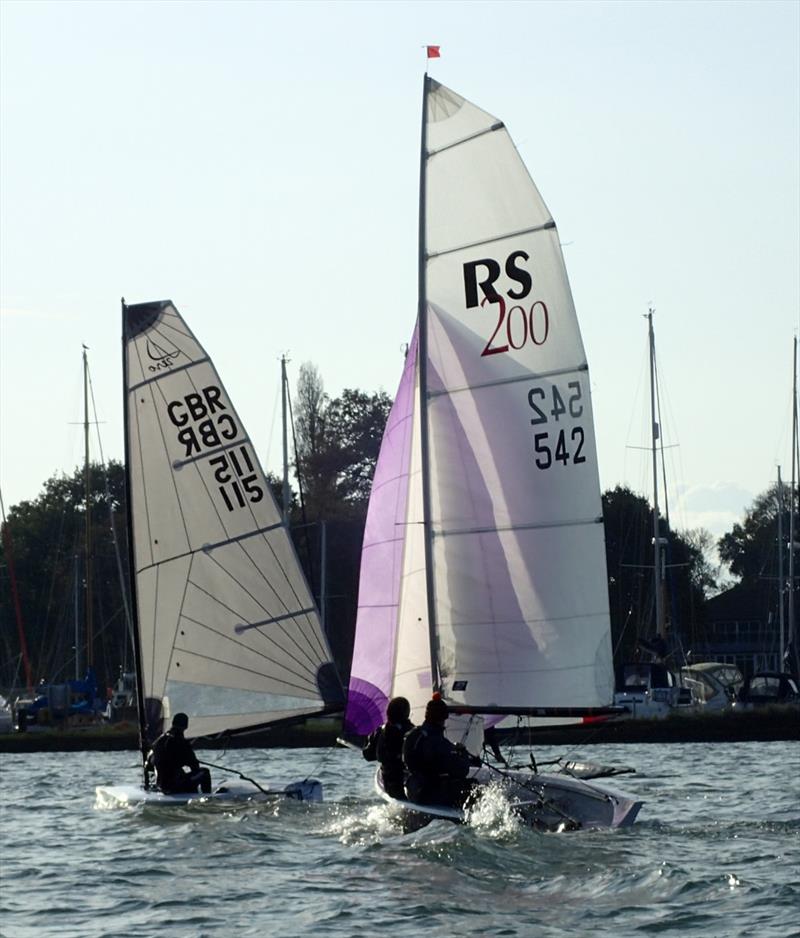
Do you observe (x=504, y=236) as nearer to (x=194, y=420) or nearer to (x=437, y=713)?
(x=437, y=713)

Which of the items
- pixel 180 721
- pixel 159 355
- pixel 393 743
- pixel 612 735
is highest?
pixel 159 355

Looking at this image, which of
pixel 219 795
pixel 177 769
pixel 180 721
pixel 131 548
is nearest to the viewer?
pixel 180 721

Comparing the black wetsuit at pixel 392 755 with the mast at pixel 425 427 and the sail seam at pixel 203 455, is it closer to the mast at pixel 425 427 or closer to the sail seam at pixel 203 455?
the mast at pixel 425 427

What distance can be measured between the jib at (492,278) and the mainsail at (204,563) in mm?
4877

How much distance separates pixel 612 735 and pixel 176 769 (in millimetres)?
21548

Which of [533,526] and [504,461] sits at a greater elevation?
[504,461]

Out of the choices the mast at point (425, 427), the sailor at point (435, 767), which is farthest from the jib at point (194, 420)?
the sailor at point (435, 767)

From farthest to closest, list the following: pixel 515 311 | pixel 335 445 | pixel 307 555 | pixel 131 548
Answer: pixel 335 445
pixel 307 555
pixel 131 548
pixel 515 311

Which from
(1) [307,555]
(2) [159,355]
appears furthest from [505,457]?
(1) [307,555]

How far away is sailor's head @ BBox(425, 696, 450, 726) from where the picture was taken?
18656 mm

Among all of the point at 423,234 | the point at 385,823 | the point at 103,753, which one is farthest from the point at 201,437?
the point at 103,753

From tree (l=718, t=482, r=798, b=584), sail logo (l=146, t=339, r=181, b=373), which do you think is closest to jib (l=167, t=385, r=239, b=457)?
sail logo (l=146, t=339, r=181, b=373)

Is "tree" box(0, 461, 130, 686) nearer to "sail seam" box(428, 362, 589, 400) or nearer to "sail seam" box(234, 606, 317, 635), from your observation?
"sail seam" box(234, 606, 317, 635)

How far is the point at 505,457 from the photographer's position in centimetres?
2045
